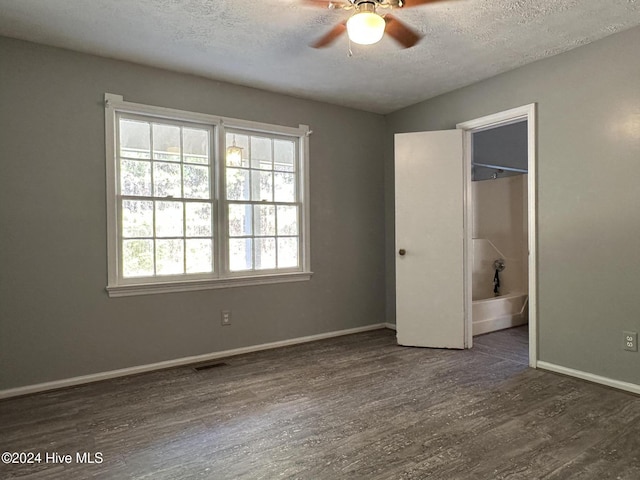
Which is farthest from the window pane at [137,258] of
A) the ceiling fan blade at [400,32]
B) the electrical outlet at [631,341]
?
the electrical outlet at [631,341]

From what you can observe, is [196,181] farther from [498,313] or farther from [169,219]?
[498,313]

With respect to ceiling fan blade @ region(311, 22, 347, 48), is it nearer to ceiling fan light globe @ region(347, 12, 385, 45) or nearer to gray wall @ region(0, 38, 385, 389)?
ceiling fan light globe @ region(347, 12, 385, 45)

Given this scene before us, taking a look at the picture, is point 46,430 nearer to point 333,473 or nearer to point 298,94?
point 333,473

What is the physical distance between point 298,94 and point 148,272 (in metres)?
2.27

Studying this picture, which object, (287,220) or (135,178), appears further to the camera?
(287,220)

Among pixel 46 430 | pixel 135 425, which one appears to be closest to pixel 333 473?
pixel 135 425

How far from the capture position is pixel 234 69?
355cm

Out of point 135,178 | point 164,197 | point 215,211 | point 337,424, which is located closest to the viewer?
point 337,424

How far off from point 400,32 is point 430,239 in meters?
1.95

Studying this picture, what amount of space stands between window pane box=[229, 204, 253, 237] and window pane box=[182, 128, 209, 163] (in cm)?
52

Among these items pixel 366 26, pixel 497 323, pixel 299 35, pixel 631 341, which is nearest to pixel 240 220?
pixel 299 35

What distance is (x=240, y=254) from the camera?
13.1ft

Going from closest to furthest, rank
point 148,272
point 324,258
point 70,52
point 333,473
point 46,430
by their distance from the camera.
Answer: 1. point 333,473
2. point 46,430
3. point 70,52
4. point 148,272
5. point 324,258

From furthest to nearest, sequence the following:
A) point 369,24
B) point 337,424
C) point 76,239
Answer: point 76,239 < point 337,424 < point 369,24
